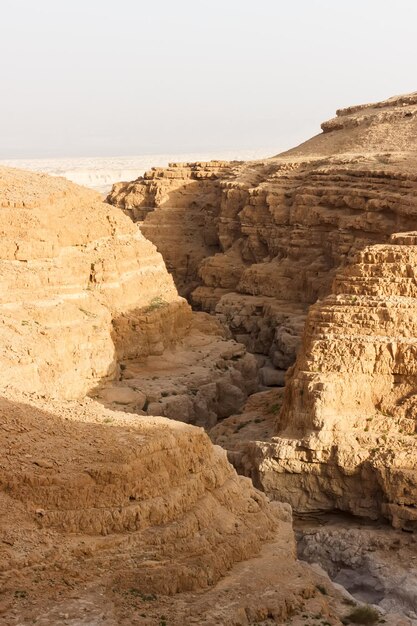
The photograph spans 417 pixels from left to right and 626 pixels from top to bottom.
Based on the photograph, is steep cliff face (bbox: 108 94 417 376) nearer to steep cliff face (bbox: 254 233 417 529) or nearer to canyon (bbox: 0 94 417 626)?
canyon (bbox: 0 94 417 626)

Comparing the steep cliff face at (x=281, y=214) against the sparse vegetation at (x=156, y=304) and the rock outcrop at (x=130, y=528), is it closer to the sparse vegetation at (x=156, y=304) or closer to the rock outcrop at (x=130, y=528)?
the sparse vegetation at (x=156, y=304)

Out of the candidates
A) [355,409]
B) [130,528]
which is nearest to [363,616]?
[130,528]

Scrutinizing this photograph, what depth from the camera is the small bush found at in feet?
61.0

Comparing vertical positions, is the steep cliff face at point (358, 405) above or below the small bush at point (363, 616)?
above

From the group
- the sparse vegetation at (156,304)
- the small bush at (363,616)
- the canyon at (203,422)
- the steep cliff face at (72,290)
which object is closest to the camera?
→ the canyon at (203,422)

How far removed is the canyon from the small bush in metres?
0.30

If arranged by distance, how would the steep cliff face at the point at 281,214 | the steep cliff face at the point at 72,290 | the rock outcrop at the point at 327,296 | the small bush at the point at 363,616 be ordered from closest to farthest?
1. the small bush at the point at 363,616
2. the rock outcrop at the point at 327,296
3. the steep cliff face at the point at 72,290
4. the steep cliff face at the point at 281,214

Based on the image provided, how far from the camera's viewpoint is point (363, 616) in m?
18.7

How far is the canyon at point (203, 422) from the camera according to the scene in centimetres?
1761

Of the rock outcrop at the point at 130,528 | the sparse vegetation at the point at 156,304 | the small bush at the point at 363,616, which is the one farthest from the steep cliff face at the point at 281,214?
the small bush at the point at 363,616

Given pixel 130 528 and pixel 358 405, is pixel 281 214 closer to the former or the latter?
pixel 358 405

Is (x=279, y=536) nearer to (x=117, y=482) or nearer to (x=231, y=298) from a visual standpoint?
(x=117, y=482)

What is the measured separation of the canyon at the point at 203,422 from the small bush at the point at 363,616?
30cm

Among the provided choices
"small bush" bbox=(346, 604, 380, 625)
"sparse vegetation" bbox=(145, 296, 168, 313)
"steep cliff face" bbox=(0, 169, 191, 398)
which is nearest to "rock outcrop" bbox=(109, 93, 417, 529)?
"steep cliff face" bbox=(0, 169, 191, 398)
